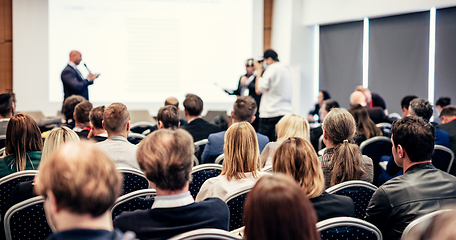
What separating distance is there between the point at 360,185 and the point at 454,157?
191 centimetres

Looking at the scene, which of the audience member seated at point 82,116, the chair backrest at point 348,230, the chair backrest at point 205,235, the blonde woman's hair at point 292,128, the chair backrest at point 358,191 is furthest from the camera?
the audience member seated at point 82,116

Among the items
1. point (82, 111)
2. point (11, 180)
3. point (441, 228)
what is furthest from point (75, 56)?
point (441, 228)

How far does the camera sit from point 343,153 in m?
2.29

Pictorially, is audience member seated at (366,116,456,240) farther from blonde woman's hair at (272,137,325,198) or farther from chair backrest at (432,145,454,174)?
chair backrest at (432,145,454,174)

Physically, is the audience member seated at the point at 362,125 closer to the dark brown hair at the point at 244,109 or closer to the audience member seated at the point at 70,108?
the dark brown hair at the point at 244,109

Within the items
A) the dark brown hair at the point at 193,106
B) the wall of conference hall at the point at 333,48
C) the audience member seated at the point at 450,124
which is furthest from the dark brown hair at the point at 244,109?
the wall of conference hall at the point at 333,48

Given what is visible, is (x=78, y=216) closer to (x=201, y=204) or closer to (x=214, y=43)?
(x=201, y=204)

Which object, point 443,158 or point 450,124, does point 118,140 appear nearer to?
point 443,158

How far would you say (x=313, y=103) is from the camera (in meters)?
8.16

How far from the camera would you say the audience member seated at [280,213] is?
3.08ft

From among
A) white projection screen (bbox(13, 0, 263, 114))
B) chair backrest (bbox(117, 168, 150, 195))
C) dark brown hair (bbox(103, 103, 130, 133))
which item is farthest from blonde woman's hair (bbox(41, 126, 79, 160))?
white projection screen (bbox(13, 0, 263, 114))

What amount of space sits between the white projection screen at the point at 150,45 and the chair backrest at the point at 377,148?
13.8 ft

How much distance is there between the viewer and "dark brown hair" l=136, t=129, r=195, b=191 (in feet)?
4.70

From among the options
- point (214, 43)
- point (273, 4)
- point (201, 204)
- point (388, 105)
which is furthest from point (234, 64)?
point (201, 204)
